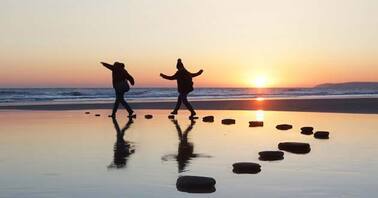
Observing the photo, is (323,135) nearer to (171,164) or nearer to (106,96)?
(171,164)

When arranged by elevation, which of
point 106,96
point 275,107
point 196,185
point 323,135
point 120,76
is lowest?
point 196,185

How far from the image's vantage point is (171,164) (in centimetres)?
820

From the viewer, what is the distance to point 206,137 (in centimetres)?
1248

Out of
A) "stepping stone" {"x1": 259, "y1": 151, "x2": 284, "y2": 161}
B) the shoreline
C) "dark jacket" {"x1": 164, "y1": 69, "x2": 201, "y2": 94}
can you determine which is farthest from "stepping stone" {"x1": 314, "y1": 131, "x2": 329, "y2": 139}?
the shoreline

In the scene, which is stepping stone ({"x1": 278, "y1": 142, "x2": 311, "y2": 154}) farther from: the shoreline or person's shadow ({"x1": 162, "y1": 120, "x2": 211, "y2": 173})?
the shoreline

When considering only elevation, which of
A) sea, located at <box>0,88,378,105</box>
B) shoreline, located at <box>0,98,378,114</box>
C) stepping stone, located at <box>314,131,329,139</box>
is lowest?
stepping stone, located at <box>314,131,329,139</box>

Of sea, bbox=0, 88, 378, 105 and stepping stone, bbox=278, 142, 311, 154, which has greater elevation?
sea, bbox=0, 88, 378, 105

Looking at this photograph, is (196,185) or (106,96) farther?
(106,96)

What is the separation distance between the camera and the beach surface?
244 inches

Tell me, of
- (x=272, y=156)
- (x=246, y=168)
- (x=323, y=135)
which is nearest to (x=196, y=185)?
(x=246, y=168)

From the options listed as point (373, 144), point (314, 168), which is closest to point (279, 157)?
point (314, 168)

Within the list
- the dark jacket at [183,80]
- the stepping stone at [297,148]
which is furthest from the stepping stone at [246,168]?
the dark jacket at [183,80]

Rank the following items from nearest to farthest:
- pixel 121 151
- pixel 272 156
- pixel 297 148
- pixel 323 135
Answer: pixel 272 156, pixel 297 148, pixel 121 151, pixel 323 135

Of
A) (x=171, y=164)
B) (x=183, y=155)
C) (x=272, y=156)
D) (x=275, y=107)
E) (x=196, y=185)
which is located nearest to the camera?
(x=196, y=185)
